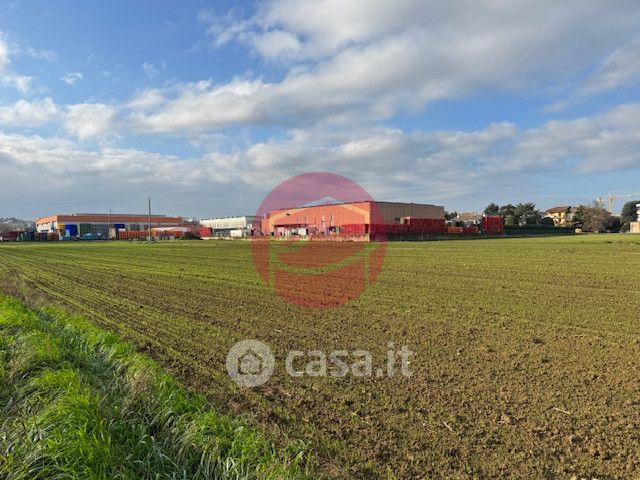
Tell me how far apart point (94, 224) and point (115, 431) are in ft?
529

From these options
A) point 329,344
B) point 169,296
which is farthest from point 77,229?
point 329,344

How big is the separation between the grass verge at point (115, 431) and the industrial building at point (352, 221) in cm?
5986

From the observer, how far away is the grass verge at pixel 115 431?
133 inches

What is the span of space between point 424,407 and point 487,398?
34.4 inches

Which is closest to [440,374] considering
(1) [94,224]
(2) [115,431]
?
(2) [115,431]

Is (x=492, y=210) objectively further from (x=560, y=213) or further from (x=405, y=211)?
(x=405, y=211)

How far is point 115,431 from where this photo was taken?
3.99 metres

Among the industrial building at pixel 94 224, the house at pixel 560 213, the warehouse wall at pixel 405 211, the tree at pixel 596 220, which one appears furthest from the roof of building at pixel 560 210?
the industrial building at pixel 94 224

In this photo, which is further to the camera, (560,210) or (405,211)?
(560,210)

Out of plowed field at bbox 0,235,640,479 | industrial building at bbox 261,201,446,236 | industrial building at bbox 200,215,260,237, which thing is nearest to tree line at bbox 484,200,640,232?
industrial building at bbox 261,201,446,236

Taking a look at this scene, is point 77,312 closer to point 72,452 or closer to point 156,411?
point 156,411

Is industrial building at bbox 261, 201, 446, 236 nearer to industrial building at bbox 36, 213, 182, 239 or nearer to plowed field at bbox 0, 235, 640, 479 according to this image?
plowed field at bbox 0, 235, 640, 479

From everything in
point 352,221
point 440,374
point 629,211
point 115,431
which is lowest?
point 440,374

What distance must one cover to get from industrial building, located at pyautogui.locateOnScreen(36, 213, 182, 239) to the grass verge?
424 feet
